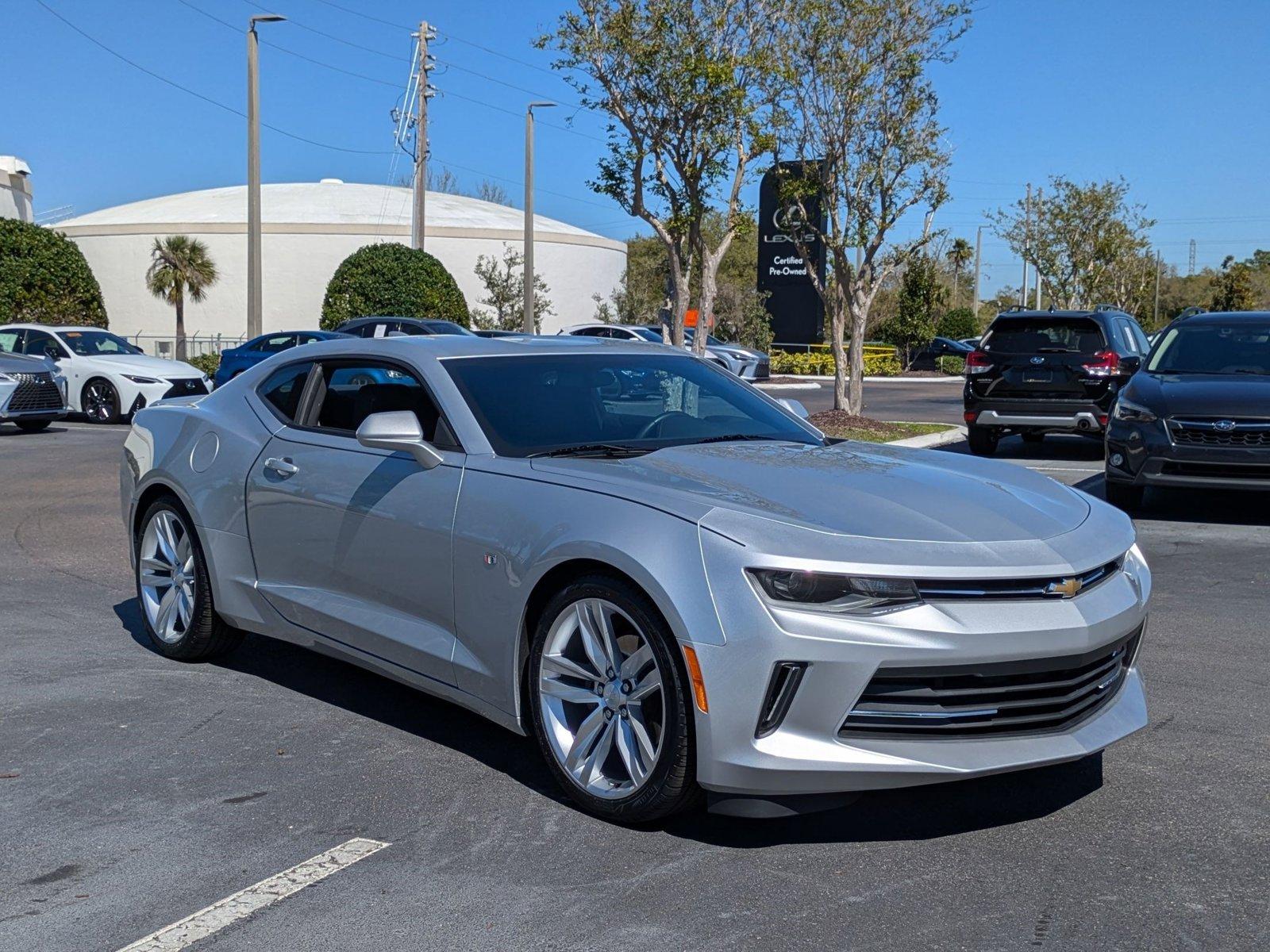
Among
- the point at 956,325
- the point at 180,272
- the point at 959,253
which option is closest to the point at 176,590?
the point at 180,272

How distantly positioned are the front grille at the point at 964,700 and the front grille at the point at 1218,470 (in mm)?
7268

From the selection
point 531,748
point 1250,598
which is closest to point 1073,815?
point 531,748

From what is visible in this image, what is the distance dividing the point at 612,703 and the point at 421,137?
113 ft

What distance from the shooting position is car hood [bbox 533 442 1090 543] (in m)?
4.15

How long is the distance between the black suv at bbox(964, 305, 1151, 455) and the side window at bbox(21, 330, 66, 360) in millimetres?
14222

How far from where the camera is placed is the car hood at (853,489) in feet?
13.6

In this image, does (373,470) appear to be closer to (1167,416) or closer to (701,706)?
(701,706)

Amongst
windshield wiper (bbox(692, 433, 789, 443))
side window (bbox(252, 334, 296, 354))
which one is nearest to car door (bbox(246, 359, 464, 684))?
windshield wiper (bbox(692, 433, 789, 443))

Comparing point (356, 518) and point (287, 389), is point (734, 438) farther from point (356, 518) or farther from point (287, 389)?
point (287, 389)

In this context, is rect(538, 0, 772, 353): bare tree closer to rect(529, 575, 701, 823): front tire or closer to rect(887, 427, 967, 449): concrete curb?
rect(887, 427, 967, 449): concrete curb

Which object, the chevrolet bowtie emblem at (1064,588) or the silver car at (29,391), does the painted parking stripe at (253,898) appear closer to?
the chevrolet bowtie emblem at (1064,588)

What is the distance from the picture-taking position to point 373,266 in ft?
116

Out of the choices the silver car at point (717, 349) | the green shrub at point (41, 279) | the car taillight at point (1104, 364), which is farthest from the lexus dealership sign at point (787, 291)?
the car taillight at point (1104, 364)

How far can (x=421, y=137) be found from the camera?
37000mm
